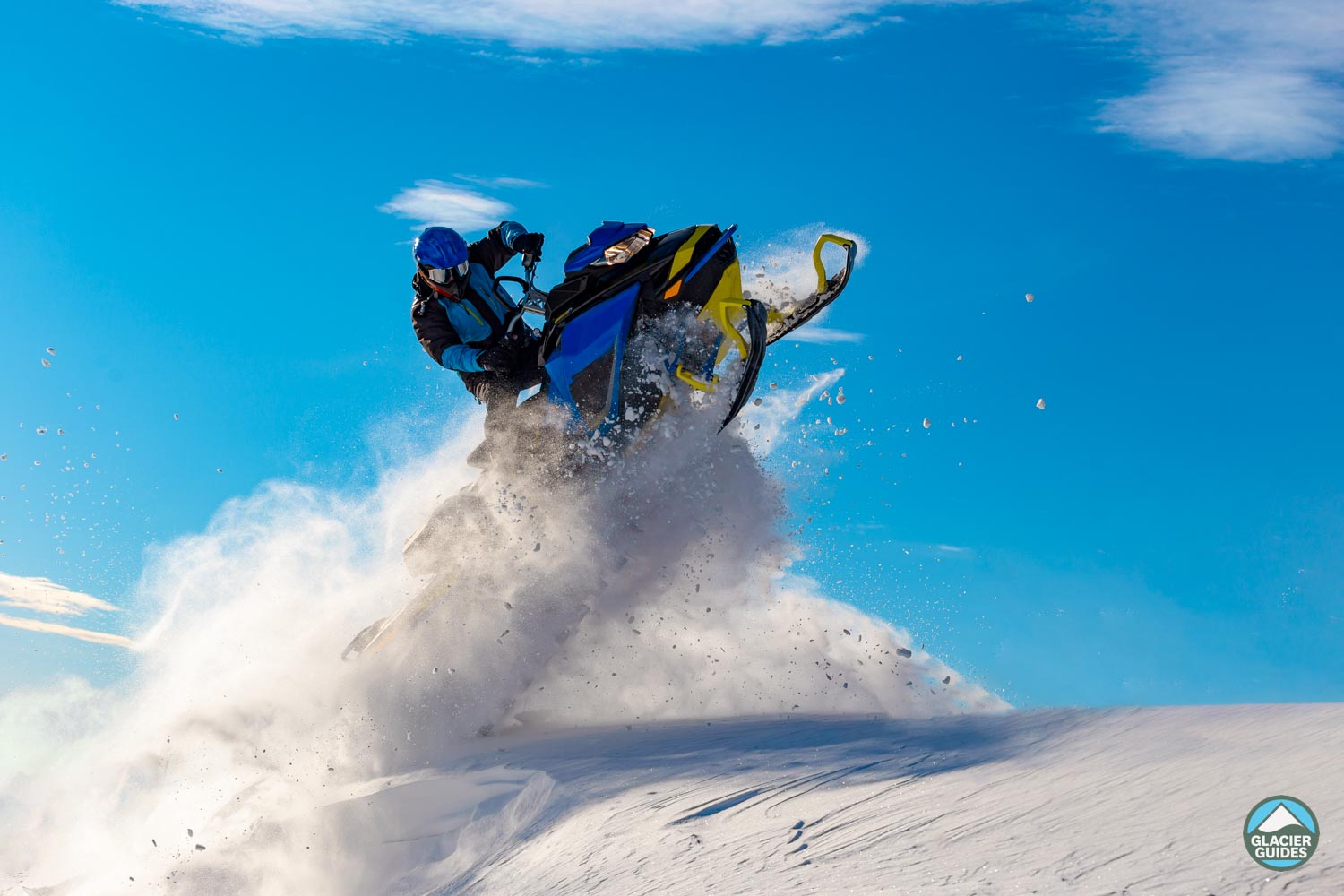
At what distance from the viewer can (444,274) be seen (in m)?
7.77

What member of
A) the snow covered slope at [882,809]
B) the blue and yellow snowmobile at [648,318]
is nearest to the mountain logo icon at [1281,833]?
the snow covered slope at [882,809]

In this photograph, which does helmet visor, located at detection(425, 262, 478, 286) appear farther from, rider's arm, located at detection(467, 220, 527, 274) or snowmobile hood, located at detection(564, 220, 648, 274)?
snowmobile hood, located at detection(564, 220, 648, 274)

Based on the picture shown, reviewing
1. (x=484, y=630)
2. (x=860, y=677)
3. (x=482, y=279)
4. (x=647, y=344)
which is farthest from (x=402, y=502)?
(x=860, y=677)

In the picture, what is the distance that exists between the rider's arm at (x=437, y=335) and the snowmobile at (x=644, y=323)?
0.48m

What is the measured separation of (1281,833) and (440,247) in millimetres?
6251

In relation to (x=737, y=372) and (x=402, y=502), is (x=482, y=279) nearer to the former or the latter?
(x=737, y=372)

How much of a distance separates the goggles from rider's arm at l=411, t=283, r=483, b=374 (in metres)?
0.25

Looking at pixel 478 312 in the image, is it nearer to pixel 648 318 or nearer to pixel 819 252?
pixel 648 318

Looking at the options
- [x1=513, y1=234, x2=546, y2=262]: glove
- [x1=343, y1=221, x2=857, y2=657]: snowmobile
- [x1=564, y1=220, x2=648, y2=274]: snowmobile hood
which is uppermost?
[x1=513, y1=234, x2=546, y2=262]: glove

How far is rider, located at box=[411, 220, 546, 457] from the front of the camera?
7.74m

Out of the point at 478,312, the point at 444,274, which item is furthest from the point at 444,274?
the point at 478,312

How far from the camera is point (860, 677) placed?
26.0ft

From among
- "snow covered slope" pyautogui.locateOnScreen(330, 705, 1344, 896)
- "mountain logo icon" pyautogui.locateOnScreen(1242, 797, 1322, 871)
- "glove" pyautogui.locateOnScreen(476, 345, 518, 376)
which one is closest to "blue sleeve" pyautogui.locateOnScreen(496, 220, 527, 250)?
"glove" pyautogui.locateOnScreen(476, 345, 518, 376)

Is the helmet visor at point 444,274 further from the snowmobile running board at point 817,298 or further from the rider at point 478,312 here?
the snowmobile running board at point 817,298
